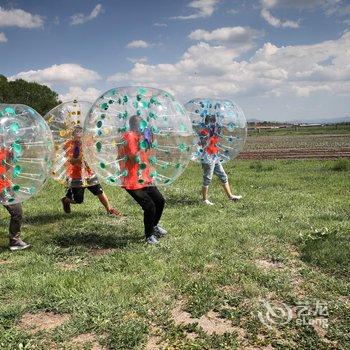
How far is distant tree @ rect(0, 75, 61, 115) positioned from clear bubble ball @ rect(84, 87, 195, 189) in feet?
157

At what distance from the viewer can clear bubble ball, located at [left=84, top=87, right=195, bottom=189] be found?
22.2 feet

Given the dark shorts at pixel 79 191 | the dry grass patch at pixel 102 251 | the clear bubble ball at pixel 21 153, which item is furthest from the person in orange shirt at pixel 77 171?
the dry grass patch at pixel 102 251

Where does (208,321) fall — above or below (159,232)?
below

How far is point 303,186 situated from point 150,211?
6.55 meters

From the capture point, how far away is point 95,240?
790cm

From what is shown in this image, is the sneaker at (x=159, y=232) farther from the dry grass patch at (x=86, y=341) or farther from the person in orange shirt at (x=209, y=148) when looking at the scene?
the dry grass patch at (x=86, y=341)

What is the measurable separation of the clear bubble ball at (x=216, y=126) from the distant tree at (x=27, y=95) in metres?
45.0

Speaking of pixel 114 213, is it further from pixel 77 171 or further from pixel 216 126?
pixel 216 126

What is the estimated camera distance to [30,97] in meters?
54.6

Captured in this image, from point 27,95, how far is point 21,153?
5094 centimetres

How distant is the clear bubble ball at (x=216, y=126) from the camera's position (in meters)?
10.2

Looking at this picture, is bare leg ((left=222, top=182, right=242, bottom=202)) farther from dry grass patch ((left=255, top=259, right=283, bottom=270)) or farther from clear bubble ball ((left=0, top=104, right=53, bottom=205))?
clear bubble ball ((left=0, top=104, right=53, bottom=205))

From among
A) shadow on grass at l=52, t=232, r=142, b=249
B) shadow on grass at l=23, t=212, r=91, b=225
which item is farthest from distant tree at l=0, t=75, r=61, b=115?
shadow on grass at l=52, t=232, r=142, b=249

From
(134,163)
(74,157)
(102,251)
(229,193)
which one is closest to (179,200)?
(229,193)
